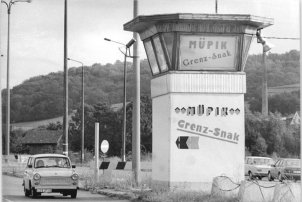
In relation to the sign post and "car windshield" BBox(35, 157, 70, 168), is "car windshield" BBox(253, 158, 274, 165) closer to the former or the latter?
"car windshield" BBox(35, 157, 70, 168)

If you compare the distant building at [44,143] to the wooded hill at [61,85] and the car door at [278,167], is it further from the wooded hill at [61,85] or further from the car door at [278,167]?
the wooded hill at [61,85]

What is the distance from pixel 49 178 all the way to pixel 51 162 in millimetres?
1140

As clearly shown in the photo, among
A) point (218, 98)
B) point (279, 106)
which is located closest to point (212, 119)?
point (218, 98)

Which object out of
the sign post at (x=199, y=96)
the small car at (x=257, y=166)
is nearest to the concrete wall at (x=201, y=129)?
the sign post at (x=199, y=96)

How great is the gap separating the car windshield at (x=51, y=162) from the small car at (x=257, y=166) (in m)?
13.6

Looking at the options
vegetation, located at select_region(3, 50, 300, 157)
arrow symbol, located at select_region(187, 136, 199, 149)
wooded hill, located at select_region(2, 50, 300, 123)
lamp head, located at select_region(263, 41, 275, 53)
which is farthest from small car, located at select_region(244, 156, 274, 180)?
wooded hill, located at select_region(2, 50, 300, 123)

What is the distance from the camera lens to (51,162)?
2244 cm

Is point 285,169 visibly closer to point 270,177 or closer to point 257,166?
point 270,177

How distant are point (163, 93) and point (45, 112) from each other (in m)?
7.38

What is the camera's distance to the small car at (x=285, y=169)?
31836 millimetres

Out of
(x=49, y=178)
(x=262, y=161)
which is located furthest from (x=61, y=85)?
(x=262, y=161)

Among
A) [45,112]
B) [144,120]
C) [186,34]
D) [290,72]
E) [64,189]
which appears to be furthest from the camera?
[144,120]

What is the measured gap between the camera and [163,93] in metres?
18.0

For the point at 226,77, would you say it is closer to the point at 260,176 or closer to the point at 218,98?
the point at 218,98
